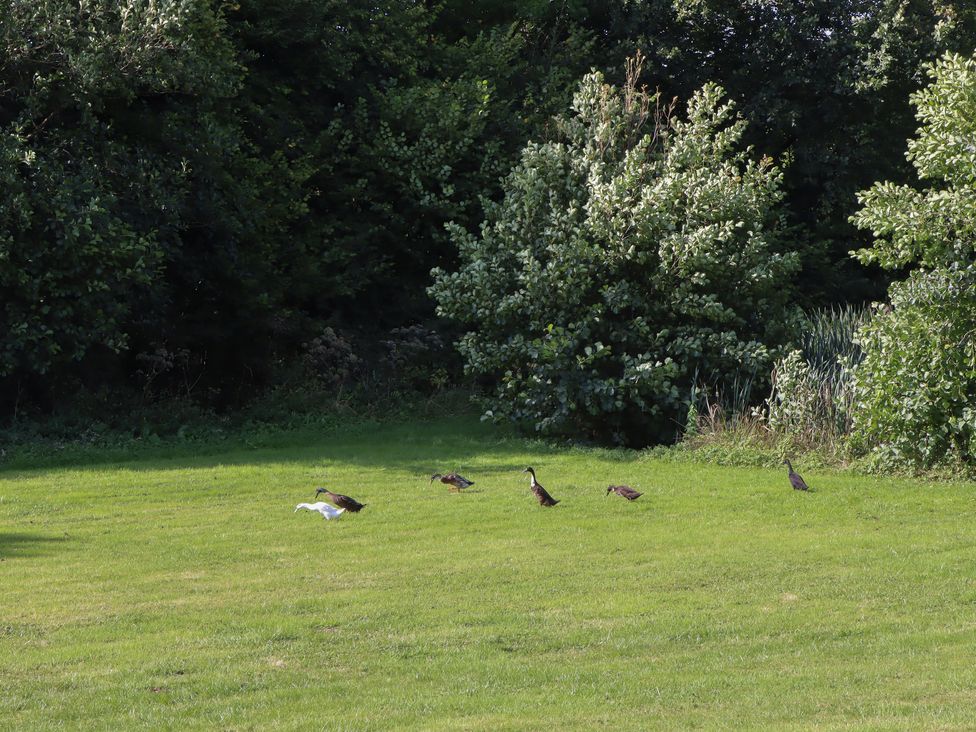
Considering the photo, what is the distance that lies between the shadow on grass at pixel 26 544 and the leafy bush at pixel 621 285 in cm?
949

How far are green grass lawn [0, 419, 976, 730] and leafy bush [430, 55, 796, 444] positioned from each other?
13.7ft

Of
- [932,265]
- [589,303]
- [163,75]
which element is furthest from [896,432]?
[163,75]

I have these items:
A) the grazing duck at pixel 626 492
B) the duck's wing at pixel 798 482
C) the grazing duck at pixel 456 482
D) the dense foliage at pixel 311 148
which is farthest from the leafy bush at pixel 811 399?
the dense foliage at pixel 311 148

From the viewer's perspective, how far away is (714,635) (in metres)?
9.02

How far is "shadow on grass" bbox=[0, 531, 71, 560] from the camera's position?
12.4m

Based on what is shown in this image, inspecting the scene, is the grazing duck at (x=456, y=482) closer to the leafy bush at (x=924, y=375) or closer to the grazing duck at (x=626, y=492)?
the grazing duck at (x=626, y=492)

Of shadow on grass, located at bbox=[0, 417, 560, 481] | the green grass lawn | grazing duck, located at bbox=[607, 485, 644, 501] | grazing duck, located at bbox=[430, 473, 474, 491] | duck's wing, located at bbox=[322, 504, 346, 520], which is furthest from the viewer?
shadow on grass, located at bbox=[0, 417, 560, 481]

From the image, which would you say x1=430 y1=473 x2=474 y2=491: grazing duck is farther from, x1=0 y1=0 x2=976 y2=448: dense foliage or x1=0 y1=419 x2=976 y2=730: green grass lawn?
x1=0 y1=0 x2=976 y2=448: dense foliage

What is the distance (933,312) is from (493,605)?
8641 mm

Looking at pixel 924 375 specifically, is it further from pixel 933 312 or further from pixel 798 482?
pixel 798 482

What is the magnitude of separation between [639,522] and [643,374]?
671cm

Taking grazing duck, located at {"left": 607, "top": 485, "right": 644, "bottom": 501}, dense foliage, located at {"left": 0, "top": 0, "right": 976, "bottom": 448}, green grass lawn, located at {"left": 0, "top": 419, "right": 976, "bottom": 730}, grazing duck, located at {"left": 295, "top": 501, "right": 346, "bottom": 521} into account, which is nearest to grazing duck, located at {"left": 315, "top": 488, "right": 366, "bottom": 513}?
grazing duck, located at {"left": 295, "top": 501, "right": 346, "bottom": 521}

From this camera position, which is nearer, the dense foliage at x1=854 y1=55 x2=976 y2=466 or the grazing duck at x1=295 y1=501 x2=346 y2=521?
the grazing duck at x1=295 y1=501 x2=346 y2=521

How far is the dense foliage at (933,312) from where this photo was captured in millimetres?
15914
